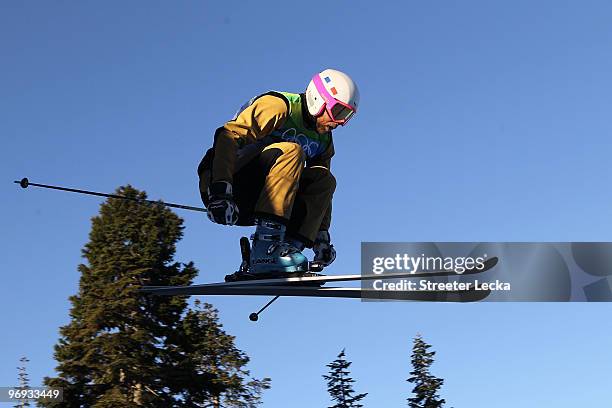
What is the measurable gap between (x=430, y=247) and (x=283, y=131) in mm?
1778

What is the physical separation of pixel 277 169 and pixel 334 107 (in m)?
0.75

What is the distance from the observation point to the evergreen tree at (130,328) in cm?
2931

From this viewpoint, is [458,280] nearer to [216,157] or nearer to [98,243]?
[216,157]

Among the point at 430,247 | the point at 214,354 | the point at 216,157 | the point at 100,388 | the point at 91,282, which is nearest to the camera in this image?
the point at 216,157

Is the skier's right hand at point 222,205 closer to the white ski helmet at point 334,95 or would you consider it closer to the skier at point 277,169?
the skier at point 277,169

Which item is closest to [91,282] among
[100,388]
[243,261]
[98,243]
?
[98,243]

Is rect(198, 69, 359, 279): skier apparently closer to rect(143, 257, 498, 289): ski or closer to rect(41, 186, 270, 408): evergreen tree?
rect(143, 257, 498, 289): ski

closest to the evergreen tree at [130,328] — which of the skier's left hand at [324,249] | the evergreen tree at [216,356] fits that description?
the evergreen tree at [216,356]

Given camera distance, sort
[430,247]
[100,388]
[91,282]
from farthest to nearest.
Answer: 1. [91,282]
2. [100,388]
3. [430,247]

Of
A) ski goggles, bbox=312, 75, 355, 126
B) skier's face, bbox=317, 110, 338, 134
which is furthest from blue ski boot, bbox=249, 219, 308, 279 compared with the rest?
ski goggles, bbox=312, 75, 355, 126

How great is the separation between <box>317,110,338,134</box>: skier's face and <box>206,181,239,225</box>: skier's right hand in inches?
42.8

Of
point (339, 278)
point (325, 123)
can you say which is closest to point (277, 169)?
point (325, 123)

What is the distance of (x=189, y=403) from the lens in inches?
1180

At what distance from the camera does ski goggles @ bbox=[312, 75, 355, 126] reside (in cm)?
838
